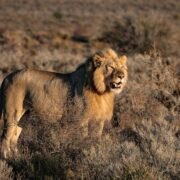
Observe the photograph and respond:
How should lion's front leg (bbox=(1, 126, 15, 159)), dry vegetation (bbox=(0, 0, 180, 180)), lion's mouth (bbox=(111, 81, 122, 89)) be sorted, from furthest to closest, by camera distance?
lion's mouth (bbox=(111, 81, 122, 89)), lion's front leg (bbox=(1, 126, 15, 159)), dry vegetation (bbox=(0, 0, 180, 180))

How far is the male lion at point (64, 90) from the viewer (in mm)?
11023

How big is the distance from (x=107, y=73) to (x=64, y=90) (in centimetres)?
71

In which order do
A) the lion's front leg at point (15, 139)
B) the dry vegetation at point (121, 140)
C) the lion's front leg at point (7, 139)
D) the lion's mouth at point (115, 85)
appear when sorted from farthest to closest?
the lion's mouth at point (115, 85) < the lion's front leg at point (7, 139) < the lion's front leg at point (15, 139) < the dry vegetation at point (121, 140)

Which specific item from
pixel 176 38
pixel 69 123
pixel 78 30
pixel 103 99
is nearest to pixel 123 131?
pixel 103 99

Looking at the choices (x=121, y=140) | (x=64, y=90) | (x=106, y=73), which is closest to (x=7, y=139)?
(x=64, y=90)

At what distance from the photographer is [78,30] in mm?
40344

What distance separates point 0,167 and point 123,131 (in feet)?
8.97

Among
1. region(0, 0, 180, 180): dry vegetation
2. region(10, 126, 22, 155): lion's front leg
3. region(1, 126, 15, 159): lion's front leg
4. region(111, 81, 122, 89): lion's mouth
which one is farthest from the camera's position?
region(111, 81, 122, 89): lion's mouth

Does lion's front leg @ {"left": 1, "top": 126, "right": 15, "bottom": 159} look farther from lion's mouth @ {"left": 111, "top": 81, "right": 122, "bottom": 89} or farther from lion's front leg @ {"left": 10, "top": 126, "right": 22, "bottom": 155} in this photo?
lion's mouth @ {"left": 111, "top": 81, "right": 122, "bottom": 89}

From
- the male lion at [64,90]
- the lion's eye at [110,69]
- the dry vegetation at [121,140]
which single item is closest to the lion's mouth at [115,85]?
the male lion at [64,90]

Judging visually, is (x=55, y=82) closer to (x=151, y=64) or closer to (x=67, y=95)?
(x=67, y=95)

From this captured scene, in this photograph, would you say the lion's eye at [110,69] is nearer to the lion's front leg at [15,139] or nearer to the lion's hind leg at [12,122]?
the lion's hind leg at [12,122]

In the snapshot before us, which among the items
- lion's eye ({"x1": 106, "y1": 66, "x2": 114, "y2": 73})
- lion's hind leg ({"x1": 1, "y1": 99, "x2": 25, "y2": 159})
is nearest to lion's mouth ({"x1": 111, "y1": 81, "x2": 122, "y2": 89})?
lion's eye ({"x1": 106, "y1": 66, "x2": 114, "y2": 73})

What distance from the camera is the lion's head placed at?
437 inches
